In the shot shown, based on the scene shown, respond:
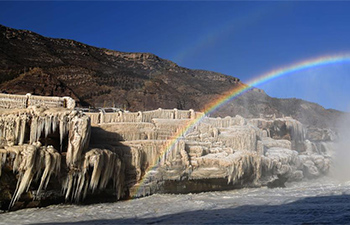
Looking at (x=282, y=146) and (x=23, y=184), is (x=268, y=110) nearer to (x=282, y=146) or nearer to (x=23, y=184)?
(x=282, y=146)

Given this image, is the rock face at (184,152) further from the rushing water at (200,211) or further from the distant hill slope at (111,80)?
the distant hill slope at (111,80)

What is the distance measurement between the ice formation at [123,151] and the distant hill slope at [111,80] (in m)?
20.9

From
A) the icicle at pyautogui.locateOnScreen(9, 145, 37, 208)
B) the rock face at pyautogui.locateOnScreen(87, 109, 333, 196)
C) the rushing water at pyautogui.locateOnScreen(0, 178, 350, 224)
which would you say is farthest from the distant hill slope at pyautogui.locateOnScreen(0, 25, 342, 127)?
the rushing water at pyautogui.locateOnScreen(0, 178, 350, 224)

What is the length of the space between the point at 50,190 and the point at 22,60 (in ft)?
128

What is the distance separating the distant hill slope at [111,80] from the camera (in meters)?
37.1

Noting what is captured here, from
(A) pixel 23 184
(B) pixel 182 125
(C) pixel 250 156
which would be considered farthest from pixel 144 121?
(A) pixel 23 184

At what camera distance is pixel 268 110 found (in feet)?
202

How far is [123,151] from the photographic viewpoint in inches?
535

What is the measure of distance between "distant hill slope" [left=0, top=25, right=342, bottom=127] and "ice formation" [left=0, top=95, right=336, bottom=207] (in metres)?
20.9

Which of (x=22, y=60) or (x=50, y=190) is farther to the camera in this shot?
(x=22, y=60)

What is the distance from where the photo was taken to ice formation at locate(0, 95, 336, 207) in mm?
10602

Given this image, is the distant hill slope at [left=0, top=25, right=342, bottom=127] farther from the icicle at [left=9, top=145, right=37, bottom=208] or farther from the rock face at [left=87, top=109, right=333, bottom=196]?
the icicle at [left=9, top=145, right=37, bottom=208]

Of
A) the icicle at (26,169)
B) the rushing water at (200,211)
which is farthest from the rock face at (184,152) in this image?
the icicle at (26,169)

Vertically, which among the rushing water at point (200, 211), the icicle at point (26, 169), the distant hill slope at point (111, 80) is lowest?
the rushing water at point (200, 211)
